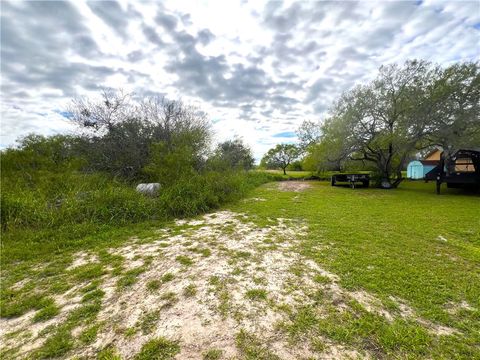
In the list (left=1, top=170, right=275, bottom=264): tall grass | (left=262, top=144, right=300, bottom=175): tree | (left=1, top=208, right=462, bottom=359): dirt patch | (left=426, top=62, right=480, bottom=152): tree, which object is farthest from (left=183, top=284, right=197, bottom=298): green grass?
(left=262, top=144, right=300, bottom=175): tree

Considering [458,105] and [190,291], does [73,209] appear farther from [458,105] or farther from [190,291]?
[458,105]

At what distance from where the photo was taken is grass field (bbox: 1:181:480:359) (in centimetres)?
164

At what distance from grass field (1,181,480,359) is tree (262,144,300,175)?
106ft

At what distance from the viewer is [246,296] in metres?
2.26

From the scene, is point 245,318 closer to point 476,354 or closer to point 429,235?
point 476,354

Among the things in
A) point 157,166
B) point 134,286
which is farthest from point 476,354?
point 157,166

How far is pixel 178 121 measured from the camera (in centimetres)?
1069

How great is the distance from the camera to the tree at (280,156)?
35.7 m

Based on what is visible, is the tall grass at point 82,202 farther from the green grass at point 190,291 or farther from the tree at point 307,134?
the tree at point 307,134

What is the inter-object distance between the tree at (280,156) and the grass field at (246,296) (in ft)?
106

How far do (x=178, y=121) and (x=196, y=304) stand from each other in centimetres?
999

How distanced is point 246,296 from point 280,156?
3573 centimetres

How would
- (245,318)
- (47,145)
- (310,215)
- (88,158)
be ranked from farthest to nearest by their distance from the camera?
(88,158), (47,145), (310,215), (245,318)

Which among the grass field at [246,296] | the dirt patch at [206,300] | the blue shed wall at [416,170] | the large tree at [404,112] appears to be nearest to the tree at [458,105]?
the large tree at [404,112]
